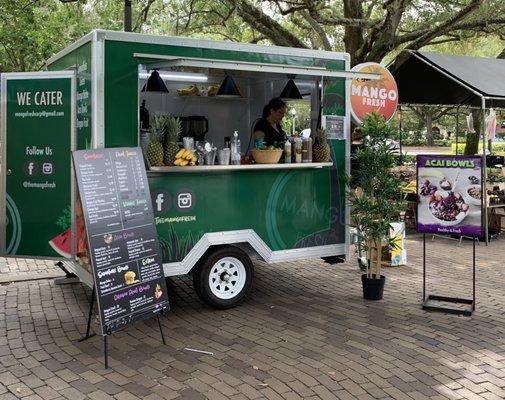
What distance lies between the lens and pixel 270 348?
4.85 metres

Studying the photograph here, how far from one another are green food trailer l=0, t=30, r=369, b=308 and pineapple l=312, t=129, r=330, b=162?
11 centimetres

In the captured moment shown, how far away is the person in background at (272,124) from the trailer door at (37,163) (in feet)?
7.05

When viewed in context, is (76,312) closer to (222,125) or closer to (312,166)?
(312,166)

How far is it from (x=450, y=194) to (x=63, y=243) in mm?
3851

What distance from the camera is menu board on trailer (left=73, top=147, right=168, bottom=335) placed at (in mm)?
4461

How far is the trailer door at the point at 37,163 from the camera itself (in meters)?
5.80

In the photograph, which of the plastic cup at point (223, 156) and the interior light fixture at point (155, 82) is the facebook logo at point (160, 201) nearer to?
the plastic cup at point (223, 156)

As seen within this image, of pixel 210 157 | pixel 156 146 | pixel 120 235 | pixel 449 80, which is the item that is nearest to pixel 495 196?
pixel 449 80

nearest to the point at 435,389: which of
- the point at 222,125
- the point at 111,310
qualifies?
the point at 111,310

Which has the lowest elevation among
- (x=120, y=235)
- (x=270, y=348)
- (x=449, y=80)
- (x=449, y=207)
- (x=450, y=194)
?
(x=270, y=348)

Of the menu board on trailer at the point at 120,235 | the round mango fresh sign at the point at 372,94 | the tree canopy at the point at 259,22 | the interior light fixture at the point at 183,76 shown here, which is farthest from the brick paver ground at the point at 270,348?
the tree canopy at the point at 259,22

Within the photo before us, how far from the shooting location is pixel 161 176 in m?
5.41

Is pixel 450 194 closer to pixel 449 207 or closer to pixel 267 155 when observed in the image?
pixel 449 207

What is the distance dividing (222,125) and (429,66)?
406 cm
